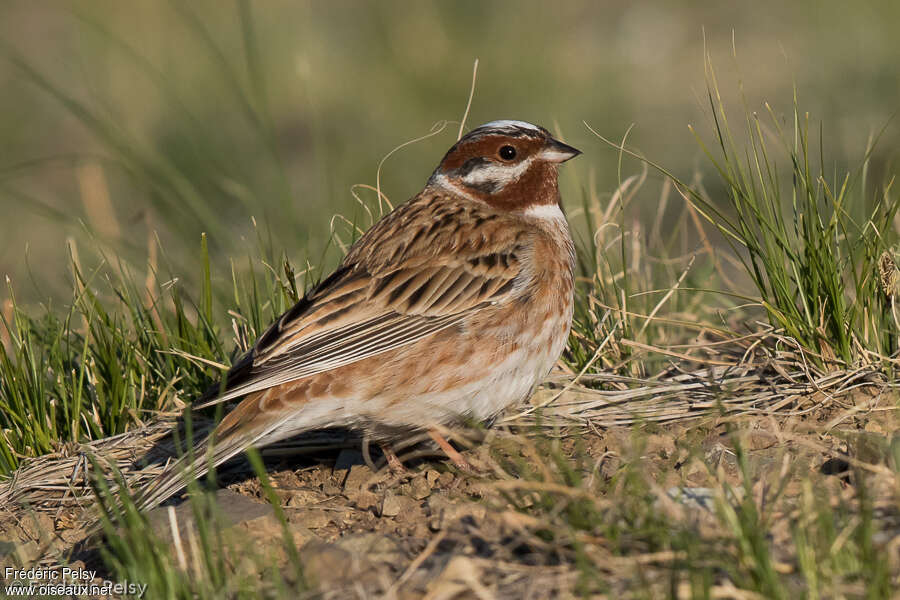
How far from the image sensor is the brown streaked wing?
5.11 m

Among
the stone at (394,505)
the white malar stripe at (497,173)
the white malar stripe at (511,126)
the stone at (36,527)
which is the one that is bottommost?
the stone at (394,505)

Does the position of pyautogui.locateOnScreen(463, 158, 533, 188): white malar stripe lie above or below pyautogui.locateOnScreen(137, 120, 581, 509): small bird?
above

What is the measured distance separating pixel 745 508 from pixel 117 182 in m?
11.4

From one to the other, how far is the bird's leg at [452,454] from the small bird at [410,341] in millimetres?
13

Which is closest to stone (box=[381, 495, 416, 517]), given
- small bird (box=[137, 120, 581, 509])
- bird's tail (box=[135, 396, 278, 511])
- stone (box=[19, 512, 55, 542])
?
small bird (box=[137, 120, 581, 509])

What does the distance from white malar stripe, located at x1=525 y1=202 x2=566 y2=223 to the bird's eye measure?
28cm

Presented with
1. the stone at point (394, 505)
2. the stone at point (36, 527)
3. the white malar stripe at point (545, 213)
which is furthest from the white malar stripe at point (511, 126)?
the stone at point (36, 527)

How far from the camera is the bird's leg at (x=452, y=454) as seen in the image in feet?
17.5

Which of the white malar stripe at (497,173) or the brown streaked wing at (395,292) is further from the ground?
the white malar stripe at (497,173)

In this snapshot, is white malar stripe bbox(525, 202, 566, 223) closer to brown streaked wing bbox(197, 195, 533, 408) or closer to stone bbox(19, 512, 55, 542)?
brown streaked wing bbox(197, 195, 533, 408)

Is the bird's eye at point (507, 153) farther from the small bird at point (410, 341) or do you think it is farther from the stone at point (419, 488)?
the stone at point (419, 488)

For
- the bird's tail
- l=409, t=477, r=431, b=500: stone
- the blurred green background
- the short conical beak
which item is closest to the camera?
the bird's tail

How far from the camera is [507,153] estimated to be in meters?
5.97

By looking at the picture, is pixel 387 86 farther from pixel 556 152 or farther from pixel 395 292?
pixel 395 292
